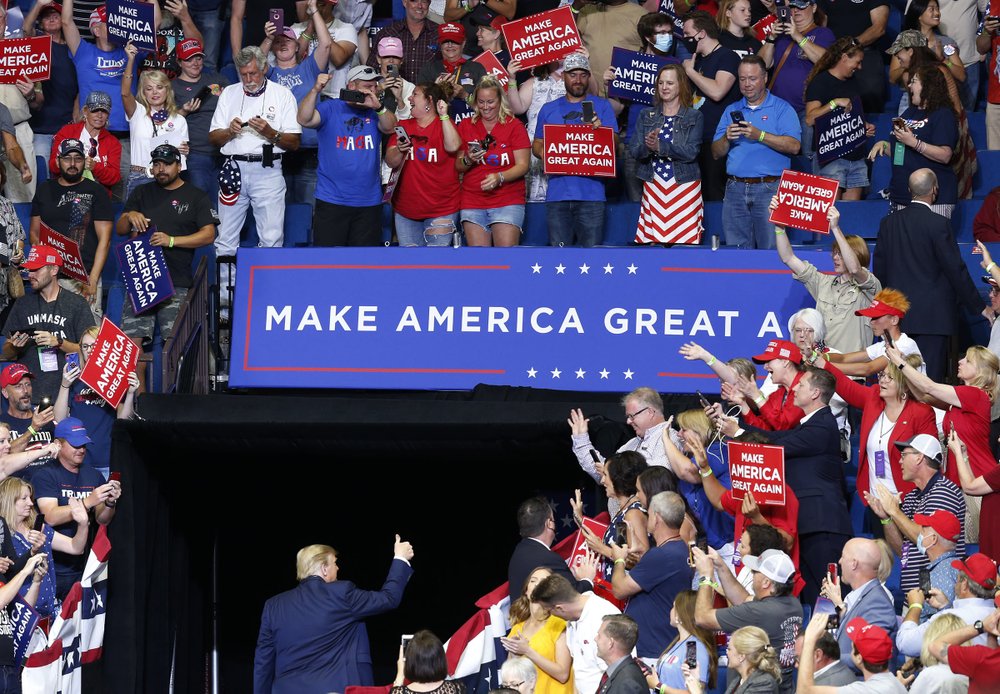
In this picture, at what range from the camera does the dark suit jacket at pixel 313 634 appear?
11148mm

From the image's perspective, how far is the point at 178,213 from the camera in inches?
524

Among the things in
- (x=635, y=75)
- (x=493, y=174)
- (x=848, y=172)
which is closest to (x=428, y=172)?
(x=493, y=174)

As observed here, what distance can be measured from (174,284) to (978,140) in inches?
269

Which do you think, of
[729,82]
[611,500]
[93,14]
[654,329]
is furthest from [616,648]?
[93,14]

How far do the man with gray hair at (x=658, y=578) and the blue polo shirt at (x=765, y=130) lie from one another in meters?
3.91

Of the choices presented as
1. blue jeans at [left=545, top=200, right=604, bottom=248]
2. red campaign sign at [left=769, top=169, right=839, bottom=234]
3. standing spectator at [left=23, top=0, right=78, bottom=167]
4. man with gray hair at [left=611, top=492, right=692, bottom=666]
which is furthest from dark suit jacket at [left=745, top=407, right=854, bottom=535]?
standing spectator at [left=23, top=0, right=78, bottom=167]

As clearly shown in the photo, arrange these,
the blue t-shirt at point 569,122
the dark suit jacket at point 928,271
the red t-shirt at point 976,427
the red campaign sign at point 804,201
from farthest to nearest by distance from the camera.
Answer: the blue t-shirt at point 569,122
the dark suit jacket at point 928,271
the red campaign sign at point 804,201
the red t-shirt at point 976,427

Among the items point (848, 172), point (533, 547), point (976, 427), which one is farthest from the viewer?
point (848, 172)

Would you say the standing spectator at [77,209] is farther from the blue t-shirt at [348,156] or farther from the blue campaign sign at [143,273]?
the blue t-shirt at [348,156]

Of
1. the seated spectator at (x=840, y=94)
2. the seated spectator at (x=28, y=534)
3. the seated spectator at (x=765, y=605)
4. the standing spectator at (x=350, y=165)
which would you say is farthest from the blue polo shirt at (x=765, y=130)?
the seated spectator at (x=28, y=534)

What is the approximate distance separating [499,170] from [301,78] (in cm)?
261

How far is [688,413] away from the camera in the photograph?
10734 millimetres

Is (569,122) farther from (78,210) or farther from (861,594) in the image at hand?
(861,594)

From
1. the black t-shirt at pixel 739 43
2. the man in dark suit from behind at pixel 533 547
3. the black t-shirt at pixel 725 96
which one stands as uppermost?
the black t-shirt at pixel 739 43
